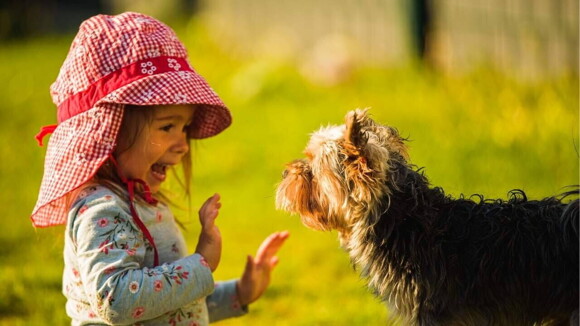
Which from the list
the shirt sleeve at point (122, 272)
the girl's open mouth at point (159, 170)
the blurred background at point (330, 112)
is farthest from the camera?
the blurred background at point (330, 112)

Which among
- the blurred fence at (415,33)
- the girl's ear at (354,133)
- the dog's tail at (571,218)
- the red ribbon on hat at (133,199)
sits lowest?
the red ribbon on hat at (133,199)

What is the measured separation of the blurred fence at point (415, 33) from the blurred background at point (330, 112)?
0.02m

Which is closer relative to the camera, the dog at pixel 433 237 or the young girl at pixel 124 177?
the dog at pixel 433 237

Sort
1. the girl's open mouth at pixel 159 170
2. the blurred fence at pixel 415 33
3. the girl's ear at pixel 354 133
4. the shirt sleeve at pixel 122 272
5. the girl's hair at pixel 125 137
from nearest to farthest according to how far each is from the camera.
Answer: the girl's ear at pixel 354 133 < the shirt sleeve at pixel 122 272 < the girl's hair at pixel 125 137 < the girl's open mouth at pixel 159 170 < the blurred fence at pixel 415 33

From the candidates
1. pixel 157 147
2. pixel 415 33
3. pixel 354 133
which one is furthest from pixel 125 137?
pixel 415 33

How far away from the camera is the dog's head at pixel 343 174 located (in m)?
3.21

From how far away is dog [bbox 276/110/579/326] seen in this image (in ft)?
9.89

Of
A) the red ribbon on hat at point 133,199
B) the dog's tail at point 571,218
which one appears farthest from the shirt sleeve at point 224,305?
the dog's tail at point 571,218

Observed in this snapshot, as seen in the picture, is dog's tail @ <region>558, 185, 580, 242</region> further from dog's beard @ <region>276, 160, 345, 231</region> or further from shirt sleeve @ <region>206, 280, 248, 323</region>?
shirt sleeve @ <region>206, 280, 248, 323</region>

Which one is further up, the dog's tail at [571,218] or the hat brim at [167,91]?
the dog's tail at [571,218]

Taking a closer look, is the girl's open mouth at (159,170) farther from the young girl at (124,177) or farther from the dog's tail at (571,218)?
the dog's tail at (571,218)

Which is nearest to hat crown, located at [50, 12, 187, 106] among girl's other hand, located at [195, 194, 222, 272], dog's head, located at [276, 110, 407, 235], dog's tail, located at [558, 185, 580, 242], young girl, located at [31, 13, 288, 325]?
young girl, located at [31, 13, 288, 325]

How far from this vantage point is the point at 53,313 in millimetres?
4980

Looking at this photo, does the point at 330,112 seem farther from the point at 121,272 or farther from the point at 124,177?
the point at 121,272
